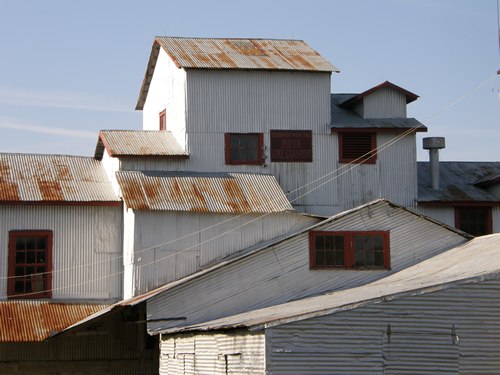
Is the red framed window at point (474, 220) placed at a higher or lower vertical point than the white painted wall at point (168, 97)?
lower

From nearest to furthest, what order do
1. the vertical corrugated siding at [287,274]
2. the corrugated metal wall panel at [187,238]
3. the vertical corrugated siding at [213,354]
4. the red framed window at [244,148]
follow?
the vertical corrugated siding at [213,354] → the vertical corrugated siding at [287,274] → the corrugated metal wall panel at [187,238] → the red framed window at [244,148]

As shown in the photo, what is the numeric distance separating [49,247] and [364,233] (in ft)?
38.7

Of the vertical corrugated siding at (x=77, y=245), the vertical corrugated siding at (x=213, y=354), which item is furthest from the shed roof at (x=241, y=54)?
the vertical corrugated siding at (x=213, y=354)

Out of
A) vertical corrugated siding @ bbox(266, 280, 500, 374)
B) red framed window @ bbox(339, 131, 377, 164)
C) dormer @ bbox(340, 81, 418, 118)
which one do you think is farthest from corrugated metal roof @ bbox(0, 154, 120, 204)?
vertical corrugated siding @ bbox(266, 280, 500, 374)

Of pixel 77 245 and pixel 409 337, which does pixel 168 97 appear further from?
pixel 409 337

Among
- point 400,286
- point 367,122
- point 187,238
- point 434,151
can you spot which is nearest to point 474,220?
point 434,151

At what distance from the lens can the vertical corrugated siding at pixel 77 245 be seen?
4153cm

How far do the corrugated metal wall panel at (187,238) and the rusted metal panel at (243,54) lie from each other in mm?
6514

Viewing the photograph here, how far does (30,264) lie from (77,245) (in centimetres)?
187

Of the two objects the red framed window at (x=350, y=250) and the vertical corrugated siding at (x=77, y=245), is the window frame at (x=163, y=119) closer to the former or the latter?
the vertical corrugated siding at (x=77, y=245)

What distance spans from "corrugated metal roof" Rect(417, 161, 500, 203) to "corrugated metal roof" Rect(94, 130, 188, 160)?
33.7 feet

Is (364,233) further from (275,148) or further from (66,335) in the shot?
(66,335)

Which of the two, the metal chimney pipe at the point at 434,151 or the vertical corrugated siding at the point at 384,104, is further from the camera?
the metal chimney pipe at the point at 434,151

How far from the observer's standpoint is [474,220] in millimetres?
45594
